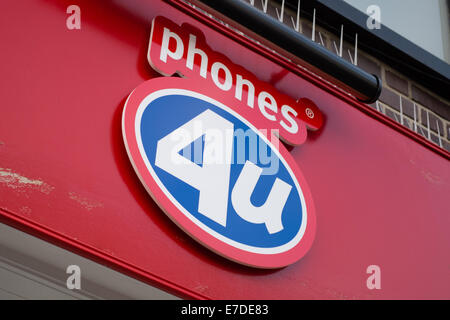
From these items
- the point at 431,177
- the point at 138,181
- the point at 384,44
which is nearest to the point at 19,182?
the point at 138,181

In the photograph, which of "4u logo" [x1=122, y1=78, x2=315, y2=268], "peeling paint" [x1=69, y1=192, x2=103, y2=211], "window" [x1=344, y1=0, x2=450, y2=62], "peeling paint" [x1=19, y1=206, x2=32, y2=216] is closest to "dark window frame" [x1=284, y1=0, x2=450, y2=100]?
"window" [x1=344, y1=0, x2=450, y2=62]

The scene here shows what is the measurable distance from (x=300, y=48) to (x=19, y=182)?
0.82 meters

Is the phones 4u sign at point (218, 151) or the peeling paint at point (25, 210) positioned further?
the phones 4u sign at point (218, 151)

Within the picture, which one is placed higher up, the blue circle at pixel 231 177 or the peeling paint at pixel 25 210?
the blue circle at pixel 231 177

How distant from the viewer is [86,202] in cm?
116

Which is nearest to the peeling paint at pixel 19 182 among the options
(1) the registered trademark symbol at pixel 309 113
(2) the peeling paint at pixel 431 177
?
(1) the registered trademark symbol at pixel 309 113

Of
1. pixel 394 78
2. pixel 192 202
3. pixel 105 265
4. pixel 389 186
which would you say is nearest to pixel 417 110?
pixel 394 78

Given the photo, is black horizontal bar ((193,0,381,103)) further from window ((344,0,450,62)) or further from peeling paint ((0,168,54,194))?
window ((344,0,450,62))

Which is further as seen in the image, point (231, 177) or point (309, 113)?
point (309, 113)

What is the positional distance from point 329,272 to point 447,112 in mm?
1281

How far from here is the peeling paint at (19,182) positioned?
1.09 meters

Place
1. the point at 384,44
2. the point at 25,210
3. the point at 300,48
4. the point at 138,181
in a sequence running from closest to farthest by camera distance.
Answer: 1. the point at 25,210
2. the point at 138,181
3. the point at 300,48
4. the point at 384,44

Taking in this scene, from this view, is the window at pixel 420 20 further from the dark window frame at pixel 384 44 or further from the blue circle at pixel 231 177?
the blue circle at pixel 231 177

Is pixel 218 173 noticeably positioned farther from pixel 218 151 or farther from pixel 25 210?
pixel 25 210
